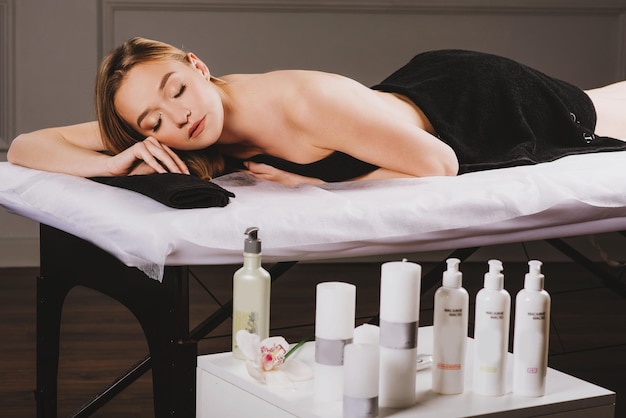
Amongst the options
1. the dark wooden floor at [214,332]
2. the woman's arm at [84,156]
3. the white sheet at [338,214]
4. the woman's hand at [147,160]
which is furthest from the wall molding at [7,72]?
the woman's hand at [147,160]

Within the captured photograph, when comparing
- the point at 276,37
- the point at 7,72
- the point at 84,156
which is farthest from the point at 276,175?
the point at 7,72

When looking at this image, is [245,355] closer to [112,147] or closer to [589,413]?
[589,413]

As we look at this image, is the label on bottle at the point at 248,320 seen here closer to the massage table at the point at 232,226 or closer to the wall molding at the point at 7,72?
the massage table at the point at 232,226

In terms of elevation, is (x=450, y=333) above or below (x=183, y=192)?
below

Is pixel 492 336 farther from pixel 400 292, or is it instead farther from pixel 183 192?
pixel 183 192

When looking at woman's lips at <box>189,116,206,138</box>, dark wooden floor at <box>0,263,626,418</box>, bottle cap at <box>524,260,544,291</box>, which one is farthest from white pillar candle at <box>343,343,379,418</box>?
woman's lips at <box>189,116,206,138</box>

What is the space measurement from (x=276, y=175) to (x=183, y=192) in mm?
567

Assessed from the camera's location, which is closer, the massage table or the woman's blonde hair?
the massage table

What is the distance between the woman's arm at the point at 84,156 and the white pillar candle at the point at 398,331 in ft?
2.48

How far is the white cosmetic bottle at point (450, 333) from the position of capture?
1330 millimetres

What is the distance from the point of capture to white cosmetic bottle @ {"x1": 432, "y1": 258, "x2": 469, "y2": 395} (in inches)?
52.4

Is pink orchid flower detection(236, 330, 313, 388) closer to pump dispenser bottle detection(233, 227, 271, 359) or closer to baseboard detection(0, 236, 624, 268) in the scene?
pump dispenser bottle detection(233, 227, 271, 359)

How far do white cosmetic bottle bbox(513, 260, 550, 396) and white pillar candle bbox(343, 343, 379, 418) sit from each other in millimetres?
243

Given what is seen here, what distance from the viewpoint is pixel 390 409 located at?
1.30 meters
